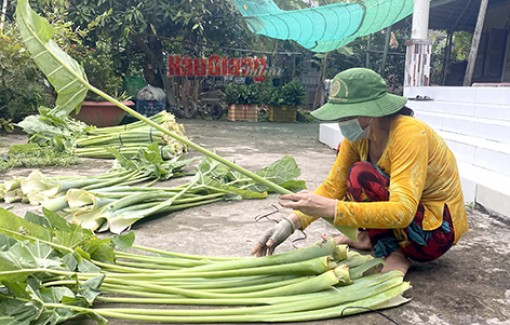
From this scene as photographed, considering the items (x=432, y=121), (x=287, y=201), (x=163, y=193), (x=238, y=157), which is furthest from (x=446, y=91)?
(x=287, y=201)

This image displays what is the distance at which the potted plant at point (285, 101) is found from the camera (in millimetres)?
11742

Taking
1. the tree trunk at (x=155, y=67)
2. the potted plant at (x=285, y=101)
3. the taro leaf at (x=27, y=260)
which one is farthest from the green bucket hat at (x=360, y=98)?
the potted plant at (x=285, y=101)

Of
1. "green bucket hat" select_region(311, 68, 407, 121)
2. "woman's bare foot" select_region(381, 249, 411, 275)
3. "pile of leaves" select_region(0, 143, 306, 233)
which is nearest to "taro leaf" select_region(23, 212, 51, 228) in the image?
"pile of leaves" select_region(0, 143, 306, 233)

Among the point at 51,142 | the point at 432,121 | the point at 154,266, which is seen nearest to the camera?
the point at 154,266

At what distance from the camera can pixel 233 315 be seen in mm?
1617

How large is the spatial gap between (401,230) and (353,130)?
510 millimetres

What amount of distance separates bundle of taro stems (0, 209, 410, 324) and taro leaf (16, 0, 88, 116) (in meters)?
0.51

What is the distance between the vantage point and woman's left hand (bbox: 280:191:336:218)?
1717 millimetres

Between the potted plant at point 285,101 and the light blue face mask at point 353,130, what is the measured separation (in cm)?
984

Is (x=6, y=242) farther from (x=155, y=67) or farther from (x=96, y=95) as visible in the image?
(x=155, y=67)

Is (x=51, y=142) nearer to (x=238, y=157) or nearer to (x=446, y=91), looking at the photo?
(x=238, y=157)

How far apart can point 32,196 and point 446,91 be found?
4.65 metres

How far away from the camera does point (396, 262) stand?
6.80 ft

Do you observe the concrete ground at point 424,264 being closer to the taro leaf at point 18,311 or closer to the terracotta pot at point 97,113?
the taro leaf at point 18,311
